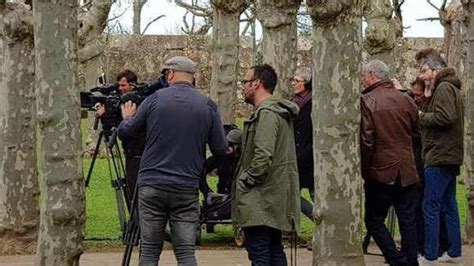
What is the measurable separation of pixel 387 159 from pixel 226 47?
5.49m

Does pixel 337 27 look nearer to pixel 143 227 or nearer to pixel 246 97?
pixel 246 97

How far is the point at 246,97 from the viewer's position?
741cm

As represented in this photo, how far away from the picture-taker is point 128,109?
755 cm

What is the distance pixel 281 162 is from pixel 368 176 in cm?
131

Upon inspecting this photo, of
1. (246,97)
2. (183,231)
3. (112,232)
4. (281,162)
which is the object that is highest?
(246,97)

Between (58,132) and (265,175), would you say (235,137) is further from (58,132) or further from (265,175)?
(58,132)

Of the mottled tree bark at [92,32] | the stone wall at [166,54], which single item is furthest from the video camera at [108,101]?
the stone wall at [166,54]

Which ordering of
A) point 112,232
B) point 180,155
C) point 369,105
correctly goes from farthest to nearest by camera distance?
point 112,232 < point 369,105 < point 180,155

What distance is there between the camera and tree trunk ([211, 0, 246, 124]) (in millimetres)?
13148

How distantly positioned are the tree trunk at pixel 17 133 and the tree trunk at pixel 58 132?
2.92m

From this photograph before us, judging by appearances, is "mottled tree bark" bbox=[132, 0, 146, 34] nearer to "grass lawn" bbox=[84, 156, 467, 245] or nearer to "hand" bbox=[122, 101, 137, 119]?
"grass lawn" bbox=[84, 156, 467, 245]

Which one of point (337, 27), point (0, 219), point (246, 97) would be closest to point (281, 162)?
point (246, 97)

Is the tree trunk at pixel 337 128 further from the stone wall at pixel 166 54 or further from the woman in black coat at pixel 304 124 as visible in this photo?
the stone wall at pixel 166 54

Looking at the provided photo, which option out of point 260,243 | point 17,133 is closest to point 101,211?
point 17,133
